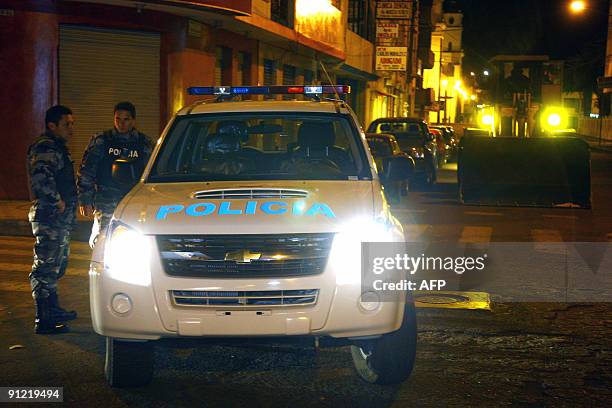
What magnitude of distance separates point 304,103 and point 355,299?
2.41 metres

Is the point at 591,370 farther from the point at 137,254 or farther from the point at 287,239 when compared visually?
the point at 137,254

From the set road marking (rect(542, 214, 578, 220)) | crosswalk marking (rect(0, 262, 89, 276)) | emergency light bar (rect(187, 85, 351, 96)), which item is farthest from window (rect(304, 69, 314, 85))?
emergency light bar (rect(187, 85, 351, 96))

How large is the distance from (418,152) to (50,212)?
51.6ft

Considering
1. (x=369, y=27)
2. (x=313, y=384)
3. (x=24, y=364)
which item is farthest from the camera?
(x=369, y=27)

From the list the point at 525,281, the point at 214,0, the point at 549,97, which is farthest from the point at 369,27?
the point at 525,281

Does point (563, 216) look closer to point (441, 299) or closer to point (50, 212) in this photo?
point (441, 299)

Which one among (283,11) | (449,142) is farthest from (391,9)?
(283,11)

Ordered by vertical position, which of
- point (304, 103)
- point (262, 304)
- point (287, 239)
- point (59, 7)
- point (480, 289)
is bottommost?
point (480, 289)

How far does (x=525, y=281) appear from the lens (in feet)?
32.1

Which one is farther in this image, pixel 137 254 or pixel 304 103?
pixel 304 103

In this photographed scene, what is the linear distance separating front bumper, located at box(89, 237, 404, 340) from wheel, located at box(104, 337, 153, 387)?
0.26m

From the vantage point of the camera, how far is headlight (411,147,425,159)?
2225 centimetres

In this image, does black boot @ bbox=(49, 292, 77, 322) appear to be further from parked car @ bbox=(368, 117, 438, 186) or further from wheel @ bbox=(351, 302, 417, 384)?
parked car @ bbox=(368, 117, 438, 186)

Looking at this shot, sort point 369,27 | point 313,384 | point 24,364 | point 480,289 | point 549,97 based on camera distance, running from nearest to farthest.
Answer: point 313,384 < point 24,364 < point 480,289 < point 549,97 < point 369,27
